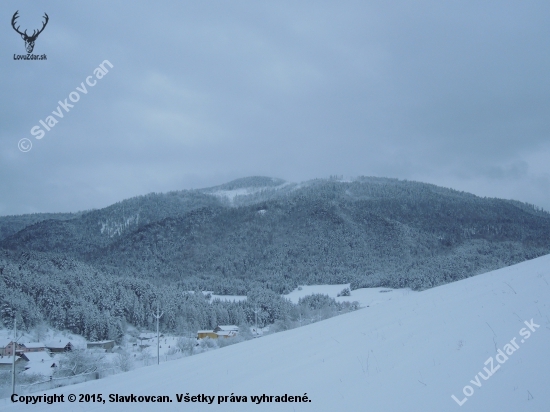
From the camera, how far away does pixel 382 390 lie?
14.1 ft

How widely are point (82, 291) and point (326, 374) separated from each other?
65412mm

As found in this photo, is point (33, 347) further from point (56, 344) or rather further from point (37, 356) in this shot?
point (37, 356)

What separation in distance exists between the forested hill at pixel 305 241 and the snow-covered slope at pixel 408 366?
95841 mm

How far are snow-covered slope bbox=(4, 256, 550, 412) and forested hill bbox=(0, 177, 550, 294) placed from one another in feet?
314

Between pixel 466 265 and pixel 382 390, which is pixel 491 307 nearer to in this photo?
pixel 382 390

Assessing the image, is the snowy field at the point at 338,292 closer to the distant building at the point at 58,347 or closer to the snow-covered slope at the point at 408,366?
the distant building at the point at 58,347

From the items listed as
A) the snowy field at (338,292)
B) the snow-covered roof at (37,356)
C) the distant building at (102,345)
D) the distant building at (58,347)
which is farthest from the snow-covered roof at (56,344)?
the snowy field at (338,292)

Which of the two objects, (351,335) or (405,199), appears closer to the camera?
(351,335)

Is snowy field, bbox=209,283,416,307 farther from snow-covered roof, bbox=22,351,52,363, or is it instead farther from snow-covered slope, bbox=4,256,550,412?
snow-covered slope, bbox=4,256,550,412

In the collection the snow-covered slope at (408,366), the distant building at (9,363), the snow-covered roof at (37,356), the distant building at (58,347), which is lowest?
the distant building at (58,347)

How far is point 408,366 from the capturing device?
471cm

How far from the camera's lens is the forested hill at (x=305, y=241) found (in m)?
127

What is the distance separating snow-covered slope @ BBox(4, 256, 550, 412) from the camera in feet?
12.4

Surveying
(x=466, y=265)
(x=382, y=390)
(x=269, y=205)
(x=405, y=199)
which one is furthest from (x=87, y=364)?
(x=405, y=199)
